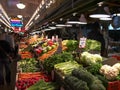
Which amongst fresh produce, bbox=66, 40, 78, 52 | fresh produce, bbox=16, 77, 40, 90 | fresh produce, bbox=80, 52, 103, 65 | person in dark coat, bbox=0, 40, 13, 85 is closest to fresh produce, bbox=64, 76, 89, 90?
fresh produce, bbox=80, 52, 103, 65

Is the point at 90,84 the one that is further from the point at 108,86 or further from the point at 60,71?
the point at 60,71

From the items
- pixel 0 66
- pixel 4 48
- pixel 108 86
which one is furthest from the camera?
pixel 4 48

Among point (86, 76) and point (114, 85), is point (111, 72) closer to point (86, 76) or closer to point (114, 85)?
point (114, 85)

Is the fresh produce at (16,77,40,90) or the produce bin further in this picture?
the fresh produce at (16,77,40,90)

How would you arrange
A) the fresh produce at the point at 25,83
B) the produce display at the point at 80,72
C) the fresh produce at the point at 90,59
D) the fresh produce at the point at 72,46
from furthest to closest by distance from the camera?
1. the fresh produce at the point at 72,46
2. the fresh produce at the point at 25,83
3. the fresh produce at the point at 90,59
4. the produce display at the point at 80,72

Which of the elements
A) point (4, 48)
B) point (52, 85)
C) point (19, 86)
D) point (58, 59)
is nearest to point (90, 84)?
point (52, 85)

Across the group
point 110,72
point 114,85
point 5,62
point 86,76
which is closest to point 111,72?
point 110,72

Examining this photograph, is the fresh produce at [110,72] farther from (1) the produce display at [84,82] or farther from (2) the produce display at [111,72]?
(1) the produce display at [84,82]

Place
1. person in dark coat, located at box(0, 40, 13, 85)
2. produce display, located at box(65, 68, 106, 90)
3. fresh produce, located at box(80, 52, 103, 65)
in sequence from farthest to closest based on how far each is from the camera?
person in dark coat, located at box(0, 40, 13, 85) → fresh produce, located at box(80, 52, 103, 65) → produce display, located at box(65, 68, 106, 90)

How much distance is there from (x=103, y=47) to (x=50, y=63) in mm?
3983

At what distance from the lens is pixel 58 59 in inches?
163

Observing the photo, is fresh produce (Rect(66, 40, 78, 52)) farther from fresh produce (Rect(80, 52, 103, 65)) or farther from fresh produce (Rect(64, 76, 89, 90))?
fresh produce (Rect(64, 76, 89, 90))

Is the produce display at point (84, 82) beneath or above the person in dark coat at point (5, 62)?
above

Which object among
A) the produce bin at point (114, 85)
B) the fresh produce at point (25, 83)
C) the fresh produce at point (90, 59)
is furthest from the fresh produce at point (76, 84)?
the fresh produce at point (25, 83)
